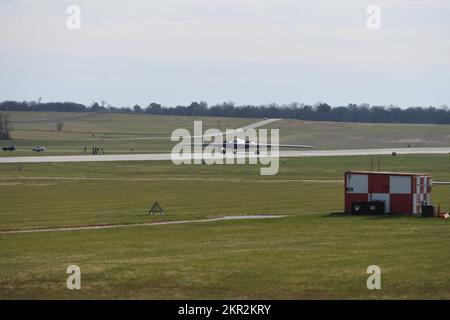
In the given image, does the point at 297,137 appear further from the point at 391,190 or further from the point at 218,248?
the point at 218,248

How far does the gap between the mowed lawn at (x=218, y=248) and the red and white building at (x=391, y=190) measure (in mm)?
1506

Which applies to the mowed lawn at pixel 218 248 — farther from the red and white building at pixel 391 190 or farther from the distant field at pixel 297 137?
the distant field at pixel 297 137

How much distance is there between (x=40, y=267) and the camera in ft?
83.2

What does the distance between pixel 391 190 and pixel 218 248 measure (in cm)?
1280

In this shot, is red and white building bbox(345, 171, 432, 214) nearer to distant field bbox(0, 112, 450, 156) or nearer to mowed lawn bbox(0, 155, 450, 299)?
mowed lawn bbox(0, 155, 450, 299)

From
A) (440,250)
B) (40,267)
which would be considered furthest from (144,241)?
(440,250)

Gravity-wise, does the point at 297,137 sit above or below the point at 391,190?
above

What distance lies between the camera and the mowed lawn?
22.2 metres

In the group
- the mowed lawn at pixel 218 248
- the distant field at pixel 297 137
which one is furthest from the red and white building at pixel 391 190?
the distant field at pixel 297 137

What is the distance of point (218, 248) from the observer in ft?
96.3

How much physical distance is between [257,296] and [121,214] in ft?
74.2

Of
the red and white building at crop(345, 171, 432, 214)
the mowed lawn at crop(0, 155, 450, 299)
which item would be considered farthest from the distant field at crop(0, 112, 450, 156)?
the red and white building at crop(345, 171, 432, 214)

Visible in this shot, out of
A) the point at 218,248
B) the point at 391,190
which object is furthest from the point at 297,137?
the point at 218,248
